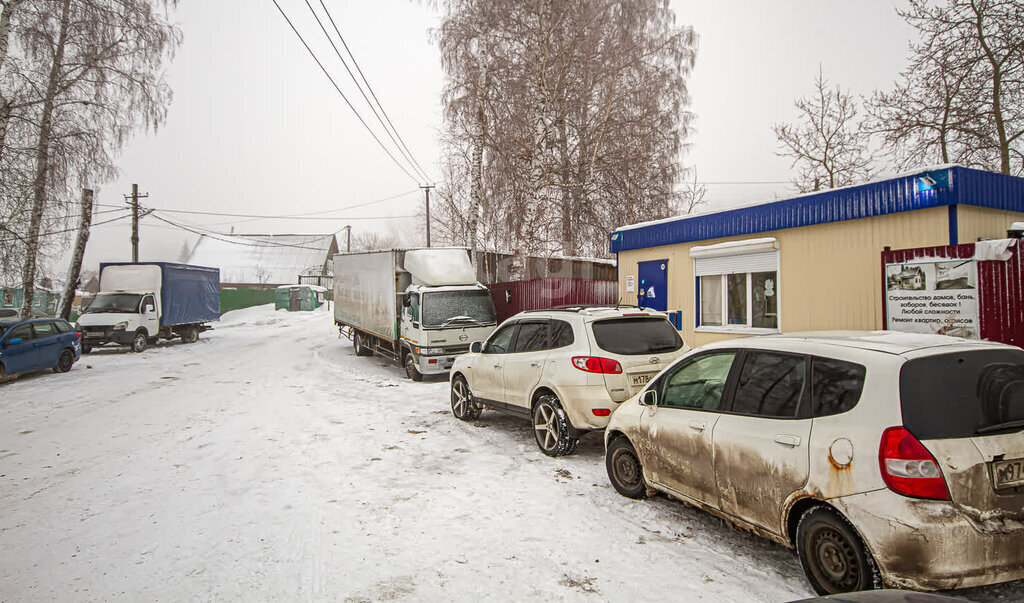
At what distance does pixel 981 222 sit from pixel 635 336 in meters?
5.07

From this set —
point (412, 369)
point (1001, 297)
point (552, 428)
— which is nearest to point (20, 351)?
point (412, 369)

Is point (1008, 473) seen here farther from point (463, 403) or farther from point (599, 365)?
point (463, 403)

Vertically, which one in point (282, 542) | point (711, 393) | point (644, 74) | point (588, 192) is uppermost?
A: point (644, 74)

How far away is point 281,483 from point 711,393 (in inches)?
168

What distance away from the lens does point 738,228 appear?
379 inches

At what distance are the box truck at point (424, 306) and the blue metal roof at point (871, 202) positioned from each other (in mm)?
5185

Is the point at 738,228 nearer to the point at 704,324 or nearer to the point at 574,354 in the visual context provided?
the point at 704,324

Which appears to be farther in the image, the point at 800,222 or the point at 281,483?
the point at 800,222

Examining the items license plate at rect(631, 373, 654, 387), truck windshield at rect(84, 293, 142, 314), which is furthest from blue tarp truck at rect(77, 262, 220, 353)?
license plate at rect(631, 373, 654, 387)

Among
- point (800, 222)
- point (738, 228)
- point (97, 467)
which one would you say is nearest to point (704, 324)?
point (738, 228)

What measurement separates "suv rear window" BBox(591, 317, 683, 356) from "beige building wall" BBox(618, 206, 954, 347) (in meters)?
3.53

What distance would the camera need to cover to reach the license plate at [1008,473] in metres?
2.66

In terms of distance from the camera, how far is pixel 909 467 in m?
2.66

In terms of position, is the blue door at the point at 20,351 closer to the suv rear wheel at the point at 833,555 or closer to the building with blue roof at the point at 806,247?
the building with blue roof at the point at 806,247
